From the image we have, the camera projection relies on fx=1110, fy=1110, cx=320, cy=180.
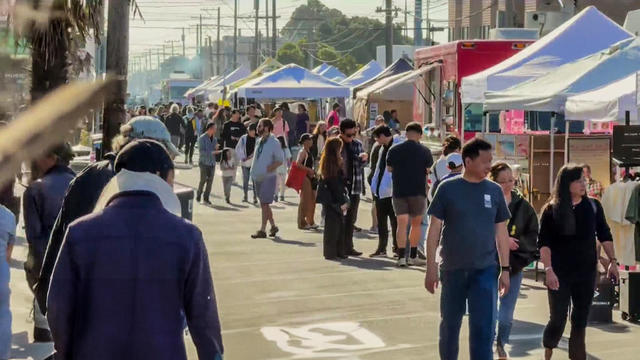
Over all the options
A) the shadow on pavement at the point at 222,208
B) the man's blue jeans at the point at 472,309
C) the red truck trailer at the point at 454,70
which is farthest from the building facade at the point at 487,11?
the man's blue jeans at the point at 472,309

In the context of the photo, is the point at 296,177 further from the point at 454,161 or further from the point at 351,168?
the point at 454,161

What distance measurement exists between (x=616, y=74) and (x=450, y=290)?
24.1 ft

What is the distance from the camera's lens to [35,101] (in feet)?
3.94

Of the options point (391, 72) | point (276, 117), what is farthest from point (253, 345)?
point (391, 72)

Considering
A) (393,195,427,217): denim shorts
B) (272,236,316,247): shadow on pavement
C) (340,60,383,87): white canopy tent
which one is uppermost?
(340,60,383,87): white canopy tent

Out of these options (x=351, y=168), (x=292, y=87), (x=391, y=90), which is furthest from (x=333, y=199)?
(x=292, y=87)

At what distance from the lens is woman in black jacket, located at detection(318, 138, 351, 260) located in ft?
50.4

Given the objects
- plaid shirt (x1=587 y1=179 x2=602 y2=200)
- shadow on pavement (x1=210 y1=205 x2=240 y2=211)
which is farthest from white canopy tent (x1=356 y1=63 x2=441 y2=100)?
plaid shirt (x1=587 y1=179 x2=602 y2=200)

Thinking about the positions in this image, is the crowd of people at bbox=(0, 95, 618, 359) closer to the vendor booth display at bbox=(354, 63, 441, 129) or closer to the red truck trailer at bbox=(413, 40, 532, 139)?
the red truck trailer at bbox=(413, 40, 532, 139)

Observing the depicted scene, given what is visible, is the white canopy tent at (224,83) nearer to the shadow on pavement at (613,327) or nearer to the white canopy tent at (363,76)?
the white canopy tent at (363,76)

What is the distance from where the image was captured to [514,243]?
9.16m

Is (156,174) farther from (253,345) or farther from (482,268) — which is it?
(253,345)

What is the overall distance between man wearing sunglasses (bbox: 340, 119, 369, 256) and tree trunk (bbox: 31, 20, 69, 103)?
12.1 meters

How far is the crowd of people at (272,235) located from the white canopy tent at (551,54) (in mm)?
1762
